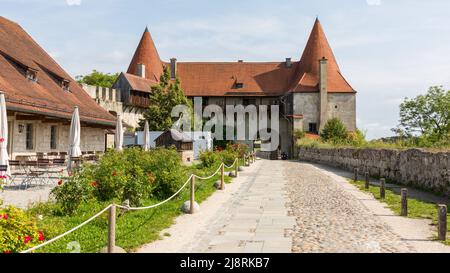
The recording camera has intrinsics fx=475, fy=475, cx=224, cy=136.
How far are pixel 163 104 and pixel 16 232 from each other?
1720 inches

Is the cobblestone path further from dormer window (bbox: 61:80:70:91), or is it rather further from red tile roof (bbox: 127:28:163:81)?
red tile roof (bbox: 127:28:163:81)

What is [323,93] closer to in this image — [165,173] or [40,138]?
[40,138]

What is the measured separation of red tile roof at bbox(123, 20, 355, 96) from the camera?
60625 millimetres

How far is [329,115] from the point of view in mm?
58438

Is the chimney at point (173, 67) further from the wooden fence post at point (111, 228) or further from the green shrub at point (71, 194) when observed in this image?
the wooden fence post at point (111, 228)

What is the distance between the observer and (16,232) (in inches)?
220

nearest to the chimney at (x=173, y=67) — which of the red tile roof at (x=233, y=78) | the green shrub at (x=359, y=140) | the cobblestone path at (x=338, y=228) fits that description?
the red tile roof at (x=233, y=78)

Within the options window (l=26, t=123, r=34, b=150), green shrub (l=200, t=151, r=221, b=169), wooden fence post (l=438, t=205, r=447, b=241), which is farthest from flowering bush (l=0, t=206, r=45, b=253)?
green shrub (l=200, t=151, r=221, b=169)

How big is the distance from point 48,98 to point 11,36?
645 cm

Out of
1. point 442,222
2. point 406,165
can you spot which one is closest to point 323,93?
point 406,165

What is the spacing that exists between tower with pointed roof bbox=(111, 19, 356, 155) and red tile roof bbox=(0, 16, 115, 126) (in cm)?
2201

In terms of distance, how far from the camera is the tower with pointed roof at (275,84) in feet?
189

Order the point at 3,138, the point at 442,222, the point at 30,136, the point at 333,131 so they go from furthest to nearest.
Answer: the point at 333,131 → the point at 30,136 → the point at 3,138 → the point at 442,222

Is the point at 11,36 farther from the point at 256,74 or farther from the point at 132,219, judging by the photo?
the point at 256,74
